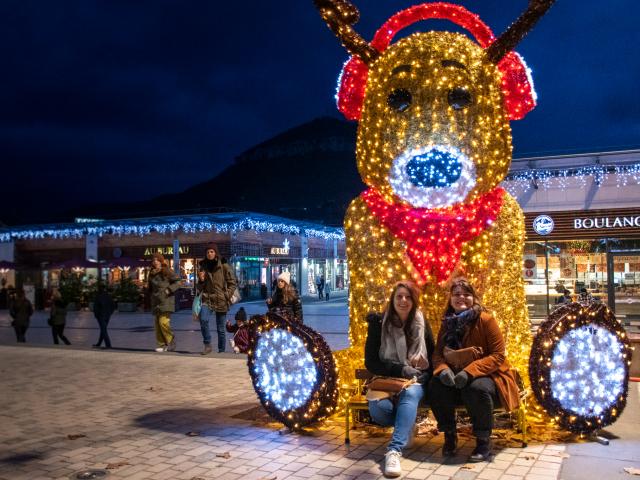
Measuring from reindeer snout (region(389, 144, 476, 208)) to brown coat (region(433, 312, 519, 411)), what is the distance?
923 millimetres

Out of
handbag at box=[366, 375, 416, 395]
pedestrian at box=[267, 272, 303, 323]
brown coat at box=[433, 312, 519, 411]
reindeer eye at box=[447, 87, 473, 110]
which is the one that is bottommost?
handbag at box=[366, 375, 416, 395]

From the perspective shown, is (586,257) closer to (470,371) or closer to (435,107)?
(435,107)

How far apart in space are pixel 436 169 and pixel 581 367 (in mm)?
1775

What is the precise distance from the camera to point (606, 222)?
1316 centimetres

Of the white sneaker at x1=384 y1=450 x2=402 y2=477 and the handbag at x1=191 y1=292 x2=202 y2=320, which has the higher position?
the handbag at x1=191 y1=292 x2=202 y2=320

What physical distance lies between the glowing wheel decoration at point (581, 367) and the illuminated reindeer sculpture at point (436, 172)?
0.55 m

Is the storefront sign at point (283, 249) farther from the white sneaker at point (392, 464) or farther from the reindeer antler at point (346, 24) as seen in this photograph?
the white sneaker at point (392, 464)

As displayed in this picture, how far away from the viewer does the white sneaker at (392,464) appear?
12.6 feet

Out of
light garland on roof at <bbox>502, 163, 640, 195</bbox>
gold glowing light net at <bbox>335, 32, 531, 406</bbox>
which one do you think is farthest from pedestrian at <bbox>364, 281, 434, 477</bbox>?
light garland on roof at <bbox>502, 163, 640, 195</bbox>

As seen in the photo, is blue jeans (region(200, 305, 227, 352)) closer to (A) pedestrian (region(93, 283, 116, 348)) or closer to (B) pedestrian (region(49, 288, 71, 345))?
(A) pedestrian (region(93, 283, 116, 348))

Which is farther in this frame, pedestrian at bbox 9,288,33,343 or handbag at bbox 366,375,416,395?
pedestrian at bbox 9,288,33,343

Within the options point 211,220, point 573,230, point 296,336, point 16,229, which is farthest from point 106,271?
point 296,336

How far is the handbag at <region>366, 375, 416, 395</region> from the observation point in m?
4.23

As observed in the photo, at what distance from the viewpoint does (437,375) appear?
14.0 feet
